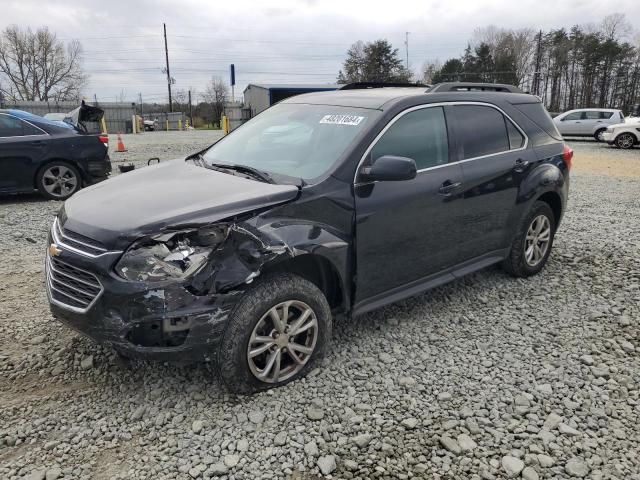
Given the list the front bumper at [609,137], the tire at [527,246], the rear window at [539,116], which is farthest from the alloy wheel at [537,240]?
the front bumper at [609,137]

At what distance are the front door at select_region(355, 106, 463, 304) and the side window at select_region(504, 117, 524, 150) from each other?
3.00 feet

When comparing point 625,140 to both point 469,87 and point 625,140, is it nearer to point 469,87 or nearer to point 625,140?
point 625,140

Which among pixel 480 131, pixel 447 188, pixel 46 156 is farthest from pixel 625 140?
pixel 46 156

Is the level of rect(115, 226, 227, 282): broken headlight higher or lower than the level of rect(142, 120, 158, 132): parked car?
lower

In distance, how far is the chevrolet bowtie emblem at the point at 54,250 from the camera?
294 cm

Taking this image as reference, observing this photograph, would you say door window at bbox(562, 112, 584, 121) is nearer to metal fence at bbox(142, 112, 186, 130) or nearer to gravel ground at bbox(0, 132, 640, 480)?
gravel ground at bbox(0, 132, 640, 480)

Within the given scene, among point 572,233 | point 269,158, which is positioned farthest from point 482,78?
point 269,158

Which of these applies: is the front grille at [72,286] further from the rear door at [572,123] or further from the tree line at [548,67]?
the tree line at [548,67]

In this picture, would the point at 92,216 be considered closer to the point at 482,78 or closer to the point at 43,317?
the point at 43,317

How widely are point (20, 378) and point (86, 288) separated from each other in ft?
3.23

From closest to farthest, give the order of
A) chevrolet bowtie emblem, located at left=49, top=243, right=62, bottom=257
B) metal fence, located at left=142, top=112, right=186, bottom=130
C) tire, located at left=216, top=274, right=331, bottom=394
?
1. tire, located at left=216, top=274, right=331, bottom=394
2. chevrolet bowtie emblem, located at left=49, top=243, right=62, bottom=257
3. metal fence, located at left=142, top=112, right=186, bottom=130

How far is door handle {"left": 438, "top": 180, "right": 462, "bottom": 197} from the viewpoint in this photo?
3.80 metres

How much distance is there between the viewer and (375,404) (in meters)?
3.00

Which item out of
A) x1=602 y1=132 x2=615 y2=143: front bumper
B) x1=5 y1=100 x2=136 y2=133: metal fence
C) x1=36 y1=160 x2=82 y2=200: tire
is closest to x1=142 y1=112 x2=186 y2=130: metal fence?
x1=5 y1=100 x2=136 y2=133: metal fence
